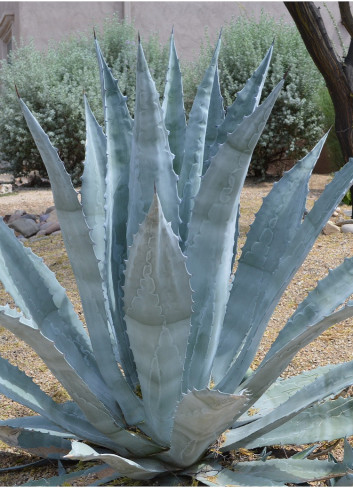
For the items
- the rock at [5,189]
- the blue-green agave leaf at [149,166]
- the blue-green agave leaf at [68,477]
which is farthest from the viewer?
the rock at [5,189]

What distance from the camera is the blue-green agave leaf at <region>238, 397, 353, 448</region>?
1790 millimetres

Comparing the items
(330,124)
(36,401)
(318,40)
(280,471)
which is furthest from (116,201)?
(330,124)

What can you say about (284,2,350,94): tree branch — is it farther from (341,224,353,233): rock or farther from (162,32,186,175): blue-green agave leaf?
(162,32,186,175): blue-green agave leaf

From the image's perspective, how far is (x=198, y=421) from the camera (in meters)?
1.45

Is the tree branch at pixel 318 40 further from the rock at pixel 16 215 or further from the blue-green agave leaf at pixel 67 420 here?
the blue-green agave leaf at pixel 67 420

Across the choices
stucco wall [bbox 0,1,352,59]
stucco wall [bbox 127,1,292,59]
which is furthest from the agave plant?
stucco wall [bbox 127,1,292,59]

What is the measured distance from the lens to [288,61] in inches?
356

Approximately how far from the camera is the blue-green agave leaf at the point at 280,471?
5.38 ft

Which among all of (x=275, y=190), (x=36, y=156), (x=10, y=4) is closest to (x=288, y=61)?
(x=36, y=156)

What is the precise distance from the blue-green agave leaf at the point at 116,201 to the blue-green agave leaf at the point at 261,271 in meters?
0.28

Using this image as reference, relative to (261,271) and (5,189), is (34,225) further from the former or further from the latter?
(261,271)

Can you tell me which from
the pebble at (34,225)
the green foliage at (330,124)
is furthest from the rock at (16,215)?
the green foliage at (330,124)

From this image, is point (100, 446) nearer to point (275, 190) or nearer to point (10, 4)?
point (275, 190)

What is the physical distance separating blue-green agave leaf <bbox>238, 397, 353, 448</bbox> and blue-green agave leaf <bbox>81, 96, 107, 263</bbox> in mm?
696
